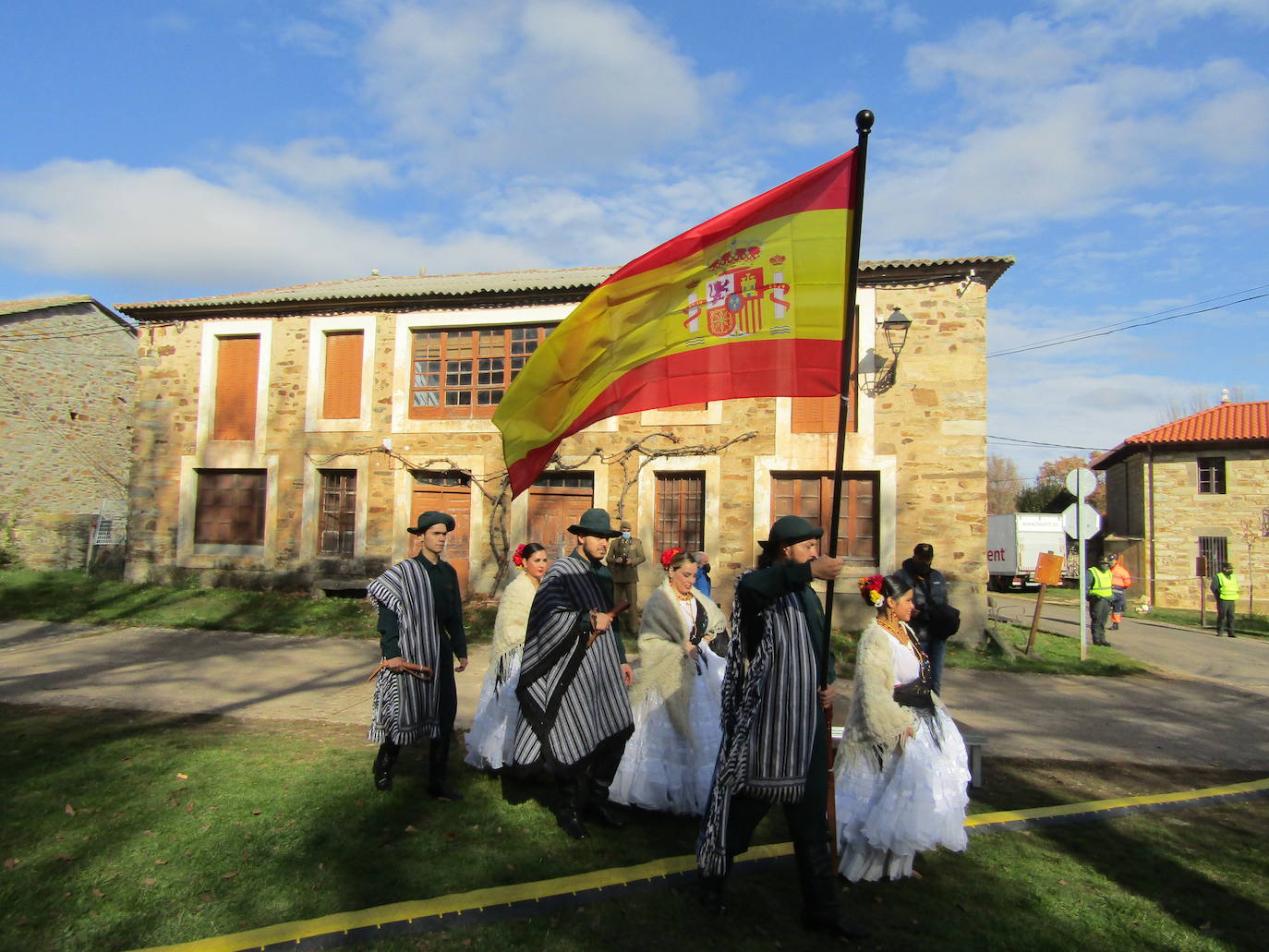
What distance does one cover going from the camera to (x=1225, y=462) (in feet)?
89.4

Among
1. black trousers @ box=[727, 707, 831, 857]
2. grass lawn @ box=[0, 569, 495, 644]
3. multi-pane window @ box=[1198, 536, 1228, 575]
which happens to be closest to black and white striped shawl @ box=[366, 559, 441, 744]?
black trousers @ box=[727, 707, 831, 857]

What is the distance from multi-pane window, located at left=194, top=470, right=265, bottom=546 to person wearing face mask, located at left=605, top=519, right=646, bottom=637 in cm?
783

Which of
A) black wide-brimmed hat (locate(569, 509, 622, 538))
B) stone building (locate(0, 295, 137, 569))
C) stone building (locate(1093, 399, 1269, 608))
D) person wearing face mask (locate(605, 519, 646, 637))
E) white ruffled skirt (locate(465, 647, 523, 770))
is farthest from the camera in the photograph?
stone building (locate(1093, 399, 1269, 608))

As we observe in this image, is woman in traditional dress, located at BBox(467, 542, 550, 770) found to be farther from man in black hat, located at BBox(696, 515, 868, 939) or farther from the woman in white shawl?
man in black hat, located at BBox(696, 515, 868, 939)

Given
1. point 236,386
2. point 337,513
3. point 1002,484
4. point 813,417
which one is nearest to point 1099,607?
point 813,417

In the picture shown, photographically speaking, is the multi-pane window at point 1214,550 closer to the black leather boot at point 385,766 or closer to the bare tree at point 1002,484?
the black leather boot at point 385,766

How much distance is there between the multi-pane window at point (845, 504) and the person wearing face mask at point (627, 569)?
253 cm

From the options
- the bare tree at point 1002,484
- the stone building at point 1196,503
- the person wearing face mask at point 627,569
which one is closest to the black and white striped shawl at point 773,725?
the person wearing face mask at point 627,569

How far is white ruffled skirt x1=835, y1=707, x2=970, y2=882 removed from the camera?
411cm

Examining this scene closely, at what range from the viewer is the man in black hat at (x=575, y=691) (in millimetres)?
4855

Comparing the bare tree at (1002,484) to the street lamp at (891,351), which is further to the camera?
the bare tree at (1002,484)

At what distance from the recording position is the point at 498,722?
5859 mm

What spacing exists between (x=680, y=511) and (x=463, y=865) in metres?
10.8

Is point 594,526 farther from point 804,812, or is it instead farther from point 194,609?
point 194,609
